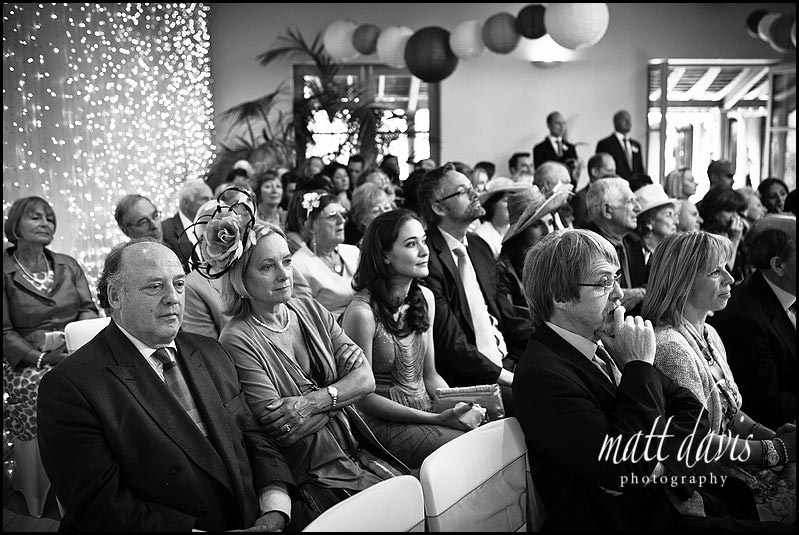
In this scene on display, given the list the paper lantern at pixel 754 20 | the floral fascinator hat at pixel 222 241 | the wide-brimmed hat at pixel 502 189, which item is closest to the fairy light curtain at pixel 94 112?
the floral fascinator hat at pixel 222 241

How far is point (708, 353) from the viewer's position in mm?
2729

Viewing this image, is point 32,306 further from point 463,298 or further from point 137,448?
point 137,448

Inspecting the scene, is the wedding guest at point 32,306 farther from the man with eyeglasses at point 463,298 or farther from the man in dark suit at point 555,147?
the man in dark suit at point 555,147

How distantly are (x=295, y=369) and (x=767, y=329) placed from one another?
1.77 meters

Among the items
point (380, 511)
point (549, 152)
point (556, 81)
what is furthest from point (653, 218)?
point (556, 81)

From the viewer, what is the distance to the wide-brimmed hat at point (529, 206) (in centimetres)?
426

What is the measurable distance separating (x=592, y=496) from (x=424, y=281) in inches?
72.5

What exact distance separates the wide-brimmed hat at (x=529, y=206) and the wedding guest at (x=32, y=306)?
89.6 inches

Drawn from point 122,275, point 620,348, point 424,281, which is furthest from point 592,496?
point 424,281

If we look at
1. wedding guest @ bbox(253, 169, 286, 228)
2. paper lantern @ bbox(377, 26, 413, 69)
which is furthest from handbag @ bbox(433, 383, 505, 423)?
paper lantern @ bbox(377, 26, 413, 69)

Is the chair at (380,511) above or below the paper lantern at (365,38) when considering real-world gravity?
below

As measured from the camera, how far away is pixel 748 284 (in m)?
3.28

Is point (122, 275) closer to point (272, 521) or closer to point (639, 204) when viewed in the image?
point (272, 521)

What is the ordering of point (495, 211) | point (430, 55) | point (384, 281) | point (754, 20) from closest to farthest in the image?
point (384, 281)
point (495, 211)
point (430, 55)
point (754, 20)
